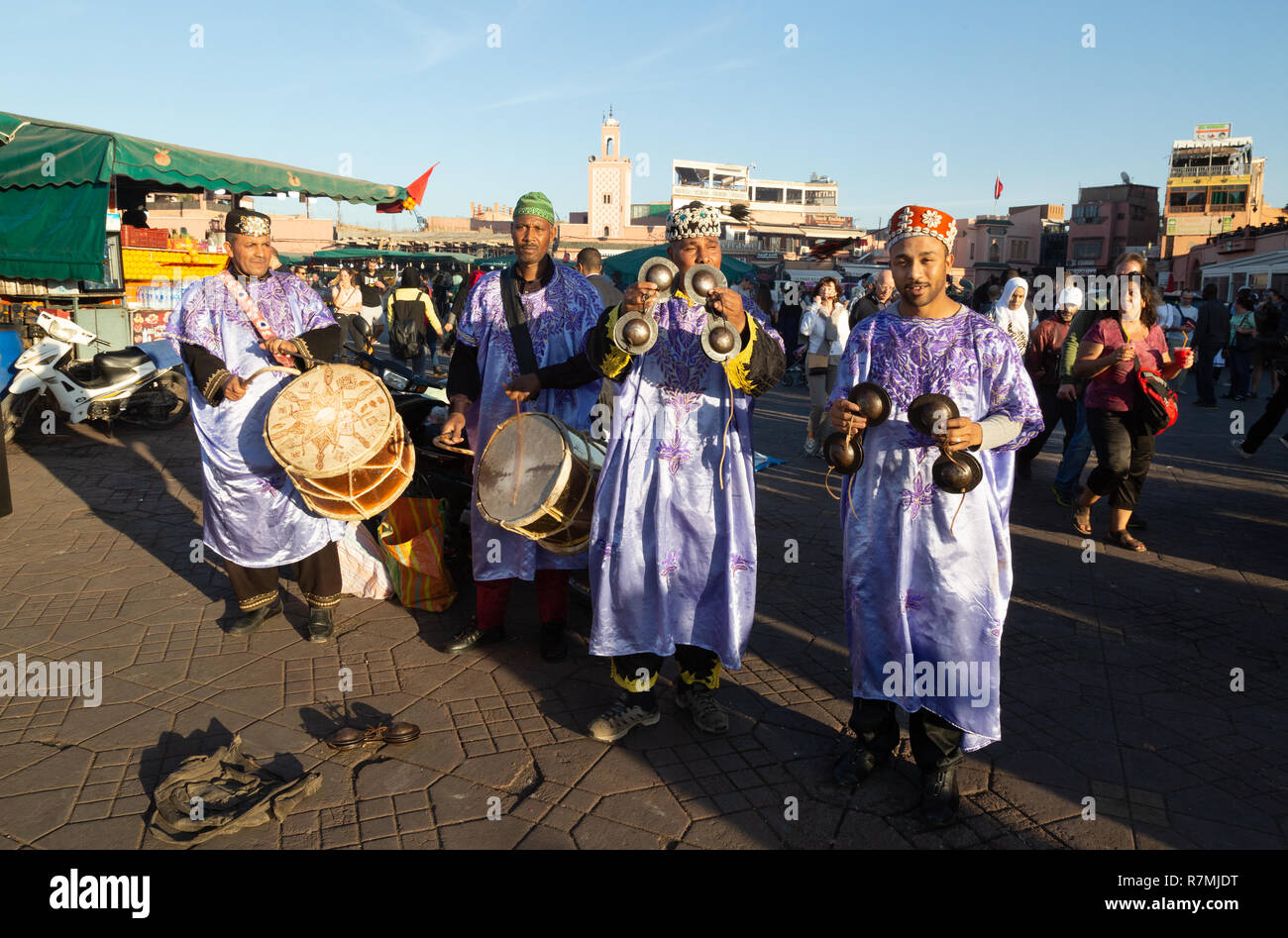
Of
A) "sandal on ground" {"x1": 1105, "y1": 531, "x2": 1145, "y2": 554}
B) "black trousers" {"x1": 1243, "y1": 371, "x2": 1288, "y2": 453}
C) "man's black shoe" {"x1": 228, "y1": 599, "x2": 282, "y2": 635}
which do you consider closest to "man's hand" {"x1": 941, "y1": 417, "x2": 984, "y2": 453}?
"man's black shoe" {"x1": 228, "y1": 599, "x2": 282, "y2": 635}

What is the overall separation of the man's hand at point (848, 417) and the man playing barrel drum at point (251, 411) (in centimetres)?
265

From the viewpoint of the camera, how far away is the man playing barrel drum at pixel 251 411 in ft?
14.3

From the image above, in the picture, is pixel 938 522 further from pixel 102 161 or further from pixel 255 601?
pixel 102 161

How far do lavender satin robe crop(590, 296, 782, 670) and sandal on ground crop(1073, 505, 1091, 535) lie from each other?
164 inches

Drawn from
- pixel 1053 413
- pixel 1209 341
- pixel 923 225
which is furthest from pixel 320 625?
pixel 1209 341

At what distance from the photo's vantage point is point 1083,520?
6543 mm

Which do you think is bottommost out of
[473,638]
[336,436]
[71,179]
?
[473,638]

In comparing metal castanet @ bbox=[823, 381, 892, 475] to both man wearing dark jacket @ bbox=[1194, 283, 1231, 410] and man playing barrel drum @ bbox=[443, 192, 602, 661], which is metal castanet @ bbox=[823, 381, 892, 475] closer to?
man playing barrel drum @ bbox=[443, 192, 602, 661]

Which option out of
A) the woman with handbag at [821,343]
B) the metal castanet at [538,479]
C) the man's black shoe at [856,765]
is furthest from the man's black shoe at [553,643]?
the woman with handbag at [821,343]

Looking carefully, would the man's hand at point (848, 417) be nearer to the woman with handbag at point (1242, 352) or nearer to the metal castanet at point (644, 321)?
the metal castanet at point (644, 321)

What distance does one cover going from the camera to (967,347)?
2.88 meters

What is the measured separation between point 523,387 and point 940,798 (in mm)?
2298

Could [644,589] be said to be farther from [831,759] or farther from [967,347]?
[967,347]
